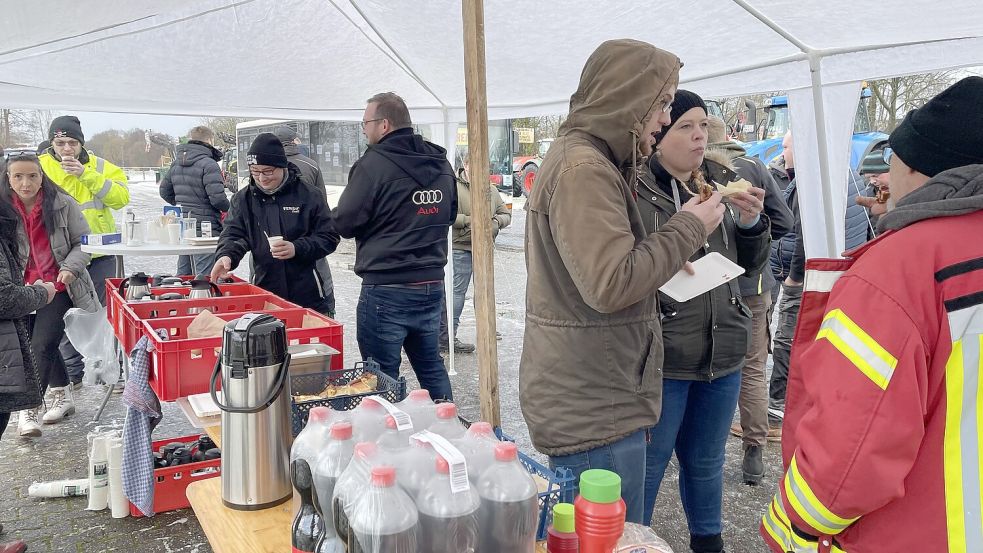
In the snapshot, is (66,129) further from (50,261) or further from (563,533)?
(563,533)

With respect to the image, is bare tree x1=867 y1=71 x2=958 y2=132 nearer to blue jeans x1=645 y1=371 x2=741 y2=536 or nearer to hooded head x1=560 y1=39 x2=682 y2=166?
blue jeans x1=645 y1=371 x2=741 y2=536

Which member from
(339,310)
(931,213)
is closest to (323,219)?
(931,213)

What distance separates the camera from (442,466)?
117cm

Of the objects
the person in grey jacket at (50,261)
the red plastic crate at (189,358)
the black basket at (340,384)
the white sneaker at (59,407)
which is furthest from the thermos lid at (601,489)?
the white sneaker at (59,407)

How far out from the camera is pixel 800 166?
4.04m

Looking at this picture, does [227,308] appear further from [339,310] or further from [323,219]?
[339,310]

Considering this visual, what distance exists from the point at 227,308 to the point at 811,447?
288 cm

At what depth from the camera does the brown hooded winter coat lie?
1682mm

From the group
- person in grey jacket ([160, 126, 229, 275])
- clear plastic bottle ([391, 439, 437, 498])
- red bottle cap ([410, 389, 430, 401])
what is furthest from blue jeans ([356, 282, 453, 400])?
person in grey jacket ([160, 126, 229, 275])

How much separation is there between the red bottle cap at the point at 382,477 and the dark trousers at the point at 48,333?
400 centimetres

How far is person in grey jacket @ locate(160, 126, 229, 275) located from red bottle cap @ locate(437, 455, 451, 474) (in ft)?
19.8

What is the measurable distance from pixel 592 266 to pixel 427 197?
227 centimetres

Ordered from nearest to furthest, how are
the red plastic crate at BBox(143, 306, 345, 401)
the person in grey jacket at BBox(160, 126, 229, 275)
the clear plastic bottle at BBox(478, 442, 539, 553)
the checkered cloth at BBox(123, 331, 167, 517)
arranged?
the clear plastic bottle at BBox(478, 442, 539, 553) → the red plastic crate at BBox(143, 306, 345, 401) → the checkered cloth at BBox(123, 331, 167, 517) → the person in grey jacket at BBox(160, 126, 229, 275)

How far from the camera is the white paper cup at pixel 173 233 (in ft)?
16.2
